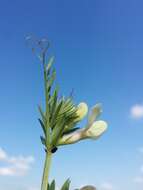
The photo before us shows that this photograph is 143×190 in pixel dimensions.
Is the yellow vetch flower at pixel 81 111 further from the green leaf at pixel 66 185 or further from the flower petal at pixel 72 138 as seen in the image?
the green leaf at pixel 66 185

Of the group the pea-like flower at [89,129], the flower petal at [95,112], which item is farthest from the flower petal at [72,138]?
the flower petal at [95,112]

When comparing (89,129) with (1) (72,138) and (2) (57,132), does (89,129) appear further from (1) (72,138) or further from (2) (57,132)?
(2) (57,132)

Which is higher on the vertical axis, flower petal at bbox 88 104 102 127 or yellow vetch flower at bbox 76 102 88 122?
yellow vetch flower at bbox 76 102 88 122

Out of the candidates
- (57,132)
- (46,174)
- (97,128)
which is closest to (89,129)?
(97,128)

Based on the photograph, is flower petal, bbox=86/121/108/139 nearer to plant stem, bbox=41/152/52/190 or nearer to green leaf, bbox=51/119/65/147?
Answer: green leaf, bbox=51/119/65/147

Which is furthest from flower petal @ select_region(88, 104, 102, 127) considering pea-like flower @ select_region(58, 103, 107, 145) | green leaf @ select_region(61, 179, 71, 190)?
green leaf @ select_region(61, 179, 71, 190)

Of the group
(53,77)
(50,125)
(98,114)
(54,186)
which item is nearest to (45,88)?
(53,77)
